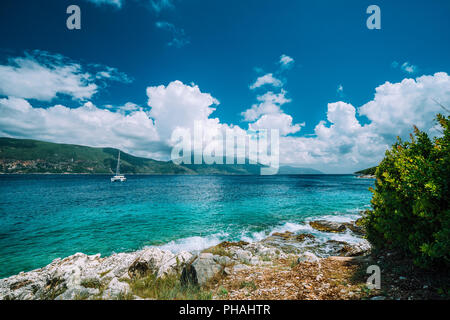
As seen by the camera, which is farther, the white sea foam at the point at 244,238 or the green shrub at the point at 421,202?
the white sea foam at the point at 244,238

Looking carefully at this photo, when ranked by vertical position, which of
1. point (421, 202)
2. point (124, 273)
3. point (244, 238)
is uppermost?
point (421, 202)

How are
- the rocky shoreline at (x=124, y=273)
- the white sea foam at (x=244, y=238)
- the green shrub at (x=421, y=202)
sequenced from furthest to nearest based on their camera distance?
the white sea foam at (x=244, y=238)
the rocky shoreline at (x=124, y=273)
the green shrub at (x=421, y=202)

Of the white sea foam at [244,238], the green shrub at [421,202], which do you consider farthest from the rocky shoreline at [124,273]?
the white sea foam at [244,238]

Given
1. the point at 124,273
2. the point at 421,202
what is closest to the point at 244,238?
the point at 124,273

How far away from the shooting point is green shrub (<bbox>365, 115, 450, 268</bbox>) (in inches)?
186

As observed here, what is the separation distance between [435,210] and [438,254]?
134cm

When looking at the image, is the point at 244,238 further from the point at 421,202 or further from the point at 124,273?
the point at 421,202

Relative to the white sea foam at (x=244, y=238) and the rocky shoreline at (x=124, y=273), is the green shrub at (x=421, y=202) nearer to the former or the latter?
the rocky shoreline at (x=124, y=273)

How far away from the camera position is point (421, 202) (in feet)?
16.3

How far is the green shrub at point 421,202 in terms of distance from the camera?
473 centimetres
